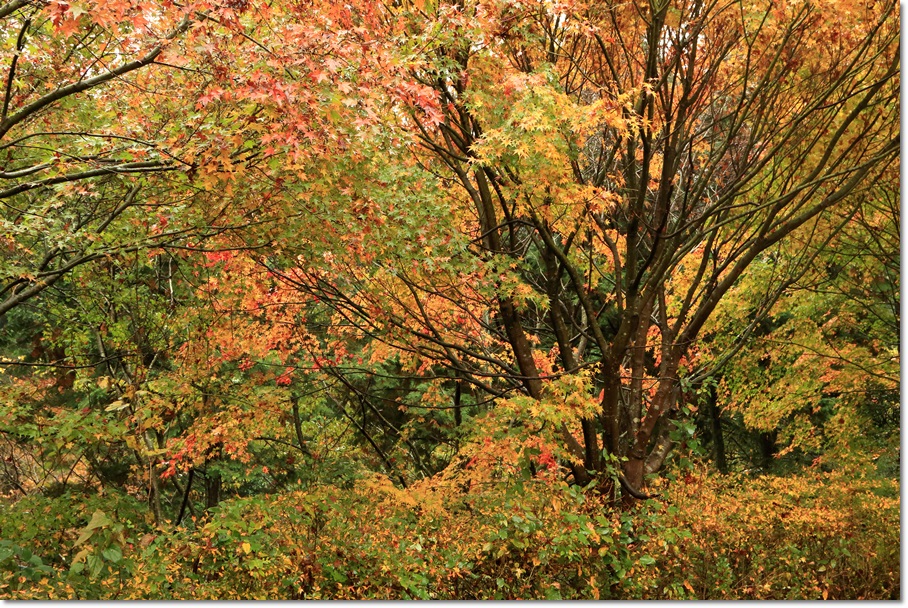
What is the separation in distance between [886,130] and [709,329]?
5497 millimetres

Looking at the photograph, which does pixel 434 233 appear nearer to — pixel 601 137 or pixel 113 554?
pixel 601 137

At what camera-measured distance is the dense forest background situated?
480cm

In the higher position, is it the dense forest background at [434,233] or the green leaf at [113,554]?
the dense forest background at [434,233]

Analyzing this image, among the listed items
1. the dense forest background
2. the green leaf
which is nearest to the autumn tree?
the dense forest background

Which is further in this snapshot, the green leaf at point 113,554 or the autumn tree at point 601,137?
the autumn tree at point 601,137

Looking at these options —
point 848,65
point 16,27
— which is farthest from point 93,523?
point 848,65

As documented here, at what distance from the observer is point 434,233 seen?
6.73 meters

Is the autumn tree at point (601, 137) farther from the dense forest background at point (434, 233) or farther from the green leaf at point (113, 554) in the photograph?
the green leaf at point (113, 554)

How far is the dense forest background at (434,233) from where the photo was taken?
4805mm

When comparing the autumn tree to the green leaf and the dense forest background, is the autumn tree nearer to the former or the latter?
the dense forest background

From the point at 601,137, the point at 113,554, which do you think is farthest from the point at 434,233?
the point at 113,554

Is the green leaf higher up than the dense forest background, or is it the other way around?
the dense forest background

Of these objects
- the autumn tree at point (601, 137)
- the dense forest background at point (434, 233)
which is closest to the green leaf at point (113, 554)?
the dense forest background at point (434, 233)

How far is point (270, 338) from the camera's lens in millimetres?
10828
